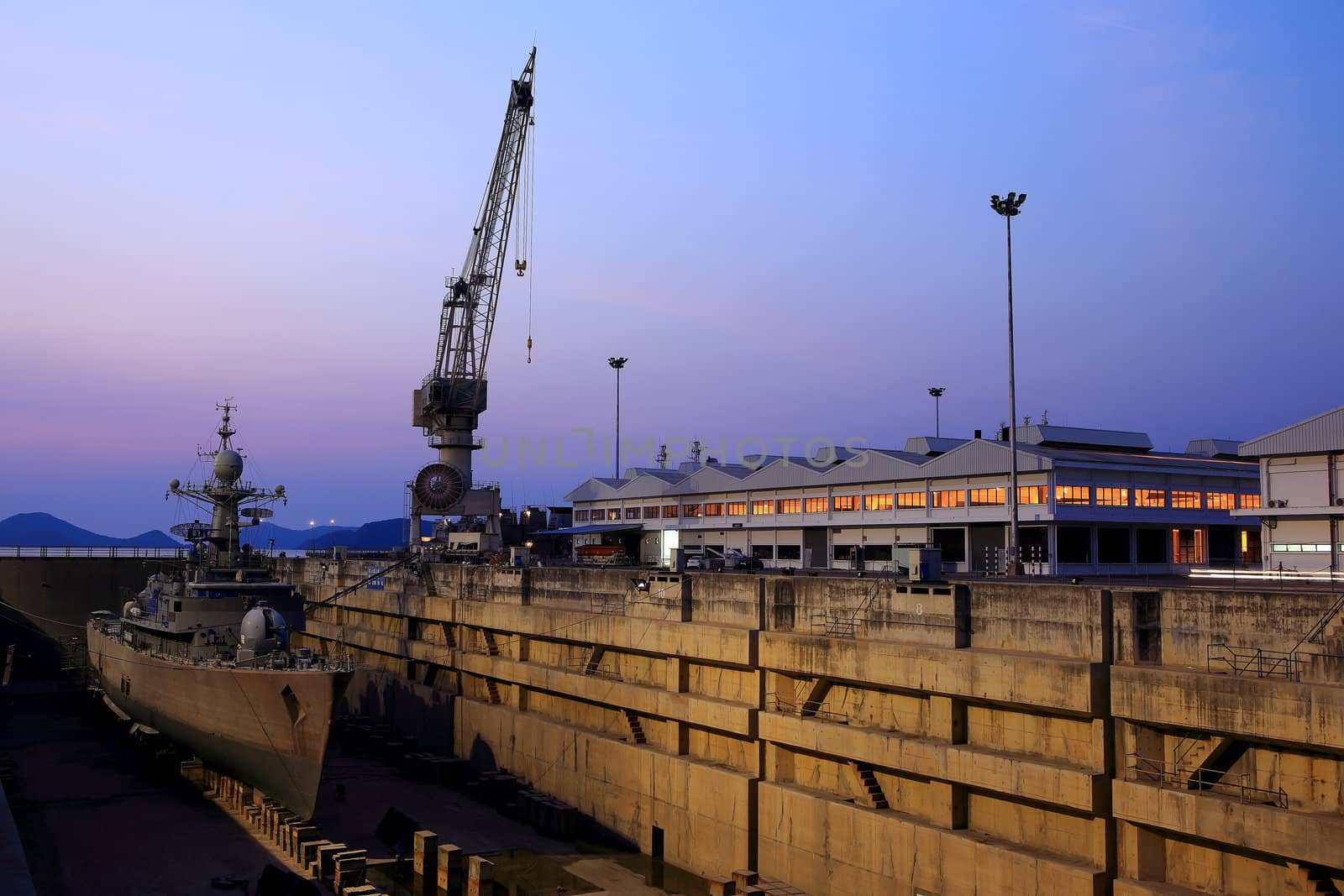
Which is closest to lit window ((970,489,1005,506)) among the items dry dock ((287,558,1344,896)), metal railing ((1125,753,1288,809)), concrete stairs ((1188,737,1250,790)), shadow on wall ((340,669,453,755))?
dry dock ((287,558,1344,896))

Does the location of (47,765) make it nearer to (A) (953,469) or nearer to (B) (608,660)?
(B) (608,660)

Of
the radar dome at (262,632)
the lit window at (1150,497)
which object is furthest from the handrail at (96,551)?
the lit window at (1150,497)

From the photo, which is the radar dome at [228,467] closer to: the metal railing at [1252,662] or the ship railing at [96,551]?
the ship railing at [96,551]

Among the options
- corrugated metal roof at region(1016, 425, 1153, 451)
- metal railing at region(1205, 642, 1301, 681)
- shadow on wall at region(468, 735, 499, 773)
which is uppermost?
corrugated metal roof at region(1016, 425, 1153, 451)

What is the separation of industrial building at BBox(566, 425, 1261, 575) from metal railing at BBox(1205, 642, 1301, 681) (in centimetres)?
2847

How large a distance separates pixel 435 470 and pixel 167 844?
132ft

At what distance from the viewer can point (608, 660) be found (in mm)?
48125

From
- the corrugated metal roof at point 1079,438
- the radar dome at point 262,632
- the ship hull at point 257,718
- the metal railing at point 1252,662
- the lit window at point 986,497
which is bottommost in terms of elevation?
the ship hull at point 257,718

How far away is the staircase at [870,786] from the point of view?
33.4 m

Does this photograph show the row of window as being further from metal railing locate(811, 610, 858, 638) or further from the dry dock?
metal railing locate(811, 610, 858, 638)

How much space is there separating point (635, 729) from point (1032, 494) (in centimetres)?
3007

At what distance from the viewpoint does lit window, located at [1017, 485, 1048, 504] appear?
60.8 meters

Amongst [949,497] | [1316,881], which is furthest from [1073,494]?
[1316,881]

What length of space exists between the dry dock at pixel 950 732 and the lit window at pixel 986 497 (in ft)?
89.0
